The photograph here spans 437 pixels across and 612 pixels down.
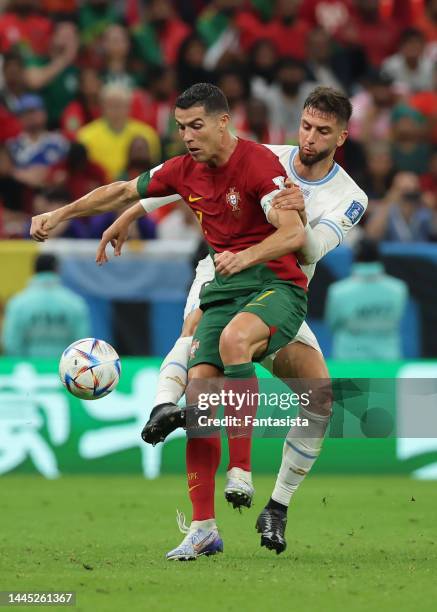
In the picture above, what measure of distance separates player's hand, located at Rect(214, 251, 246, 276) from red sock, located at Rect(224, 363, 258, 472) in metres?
0.51

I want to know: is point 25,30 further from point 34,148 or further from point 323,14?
point 323,14

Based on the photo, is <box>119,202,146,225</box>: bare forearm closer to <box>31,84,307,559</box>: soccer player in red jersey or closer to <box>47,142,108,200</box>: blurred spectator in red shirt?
<box>31,84,307,559</box>: soccer player in red jersey

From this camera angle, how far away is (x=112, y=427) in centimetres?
1256

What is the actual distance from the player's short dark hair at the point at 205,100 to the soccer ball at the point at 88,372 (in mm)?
1499

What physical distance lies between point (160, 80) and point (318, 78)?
2046 mm

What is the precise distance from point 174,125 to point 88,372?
8646 millimetres

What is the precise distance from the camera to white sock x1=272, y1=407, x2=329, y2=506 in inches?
331

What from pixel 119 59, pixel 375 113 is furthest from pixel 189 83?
pixel 375 113

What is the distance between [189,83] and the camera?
17250 mm

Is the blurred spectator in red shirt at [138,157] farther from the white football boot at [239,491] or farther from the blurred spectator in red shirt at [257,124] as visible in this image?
the white football boot at [239,491]

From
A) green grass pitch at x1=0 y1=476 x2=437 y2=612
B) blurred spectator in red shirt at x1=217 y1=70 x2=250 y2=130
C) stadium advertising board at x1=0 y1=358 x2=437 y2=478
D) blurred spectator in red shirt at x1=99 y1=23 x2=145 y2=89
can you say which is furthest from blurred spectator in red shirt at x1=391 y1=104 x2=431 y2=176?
green grass pitch at x1=0 y1=476 x2=437 y2=612

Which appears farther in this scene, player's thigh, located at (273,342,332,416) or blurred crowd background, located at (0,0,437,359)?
blurred crowd background, located at (0,0,437,359)

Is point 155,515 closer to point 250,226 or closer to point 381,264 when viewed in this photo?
point 250,226

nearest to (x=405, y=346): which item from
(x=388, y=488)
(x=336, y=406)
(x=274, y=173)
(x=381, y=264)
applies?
(x=381, y=264)
